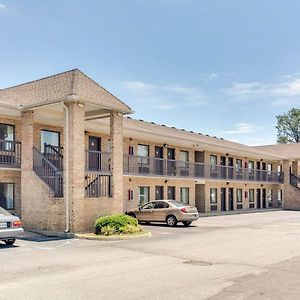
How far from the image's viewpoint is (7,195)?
20.2 meters

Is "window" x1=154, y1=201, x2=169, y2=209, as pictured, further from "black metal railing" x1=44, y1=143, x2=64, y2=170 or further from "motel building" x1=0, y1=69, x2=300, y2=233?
"black metal railing" x1=44, y1=143, x2=64, y2=170

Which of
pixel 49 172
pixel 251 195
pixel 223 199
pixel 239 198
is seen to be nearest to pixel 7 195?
pixel 49 172

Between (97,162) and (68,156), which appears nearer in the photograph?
(68,156)

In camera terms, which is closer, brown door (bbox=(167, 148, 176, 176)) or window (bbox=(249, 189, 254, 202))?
brown door (bbox=(167, 148, 176, 176))

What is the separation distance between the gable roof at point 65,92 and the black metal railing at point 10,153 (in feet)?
6.90

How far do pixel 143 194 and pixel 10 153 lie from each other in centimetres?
1123

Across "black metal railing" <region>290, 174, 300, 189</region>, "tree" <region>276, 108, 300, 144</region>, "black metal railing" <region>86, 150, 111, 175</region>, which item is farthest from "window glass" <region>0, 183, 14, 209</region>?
"tree" <region>276, 108, 300, 144</region>

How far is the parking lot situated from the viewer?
7.77m

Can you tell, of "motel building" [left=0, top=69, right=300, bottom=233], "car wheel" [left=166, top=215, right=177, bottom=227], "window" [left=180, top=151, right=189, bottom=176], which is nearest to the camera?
"motel building" [left=0, top=69, right=300, bottom=233]

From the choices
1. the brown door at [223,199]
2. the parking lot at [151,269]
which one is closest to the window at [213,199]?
the brown door at [223,199]

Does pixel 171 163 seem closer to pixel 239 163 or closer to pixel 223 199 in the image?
pixel 223 199

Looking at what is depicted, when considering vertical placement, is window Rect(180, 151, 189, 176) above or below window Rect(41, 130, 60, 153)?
below

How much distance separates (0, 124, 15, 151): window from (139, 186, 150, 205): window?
35.1 ft

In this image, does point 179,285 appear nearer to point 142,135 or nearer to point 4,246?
point 4,246
